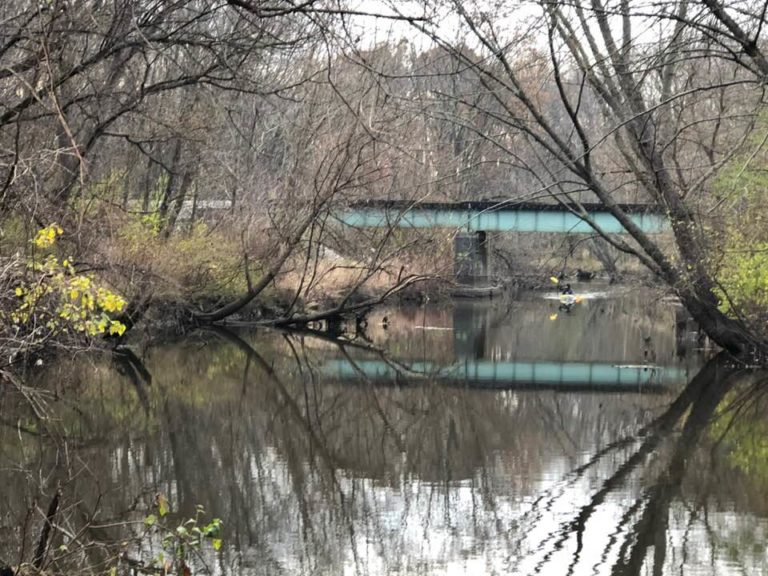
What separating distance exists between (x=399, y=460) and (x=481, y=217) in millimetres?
32900

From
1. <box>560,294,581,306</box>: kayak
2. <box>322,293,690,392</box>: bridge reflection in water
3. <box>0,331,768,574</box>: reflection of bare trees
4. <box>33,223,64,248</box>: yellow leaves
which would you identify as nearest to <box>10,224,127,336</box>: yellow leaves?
<box>33,223,64,248</box>: yellow leaves

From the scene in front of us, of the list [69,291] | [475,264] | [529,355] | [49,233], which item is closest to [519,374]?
[529,355]

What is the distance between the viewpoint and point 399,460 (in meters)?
14.6

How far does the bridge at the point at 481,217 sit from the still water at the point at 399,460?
4.06 meters

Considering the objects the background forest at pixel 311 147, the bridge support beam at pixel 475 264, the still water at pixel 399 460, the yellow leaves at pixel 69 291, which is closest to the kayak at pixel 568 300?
the bridge support beam at pixel 475 264

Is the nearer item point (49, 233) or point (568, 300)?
point (49, 233)

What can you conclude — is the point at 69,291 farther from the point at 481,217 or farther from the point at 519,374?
the point at 481,217

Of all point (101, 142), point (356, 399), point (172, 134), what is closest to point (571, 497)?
point (356, 399)

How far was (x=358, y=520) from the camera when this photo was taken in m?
11.6

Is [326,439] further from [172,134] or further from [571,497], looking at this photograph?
[172,134]

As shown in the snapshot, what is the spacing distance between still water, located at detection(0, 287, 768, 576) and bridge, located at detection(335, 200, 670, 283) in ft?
13.3

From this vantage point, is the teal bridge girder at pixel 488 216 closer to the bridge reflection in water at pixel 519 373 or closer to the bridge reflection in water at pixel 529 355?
the bridge reflection in water at pixel 529 355

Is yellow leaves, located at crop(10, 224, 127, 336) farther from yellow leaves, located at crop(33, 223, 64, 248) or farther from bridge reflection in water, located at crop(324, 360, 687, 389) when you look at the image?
bridge reflection in water, located at crop(324, 360, 687, 389)

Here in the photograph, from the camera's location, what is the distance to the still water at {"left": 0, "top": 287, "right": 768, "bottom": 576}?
34.2 ft
